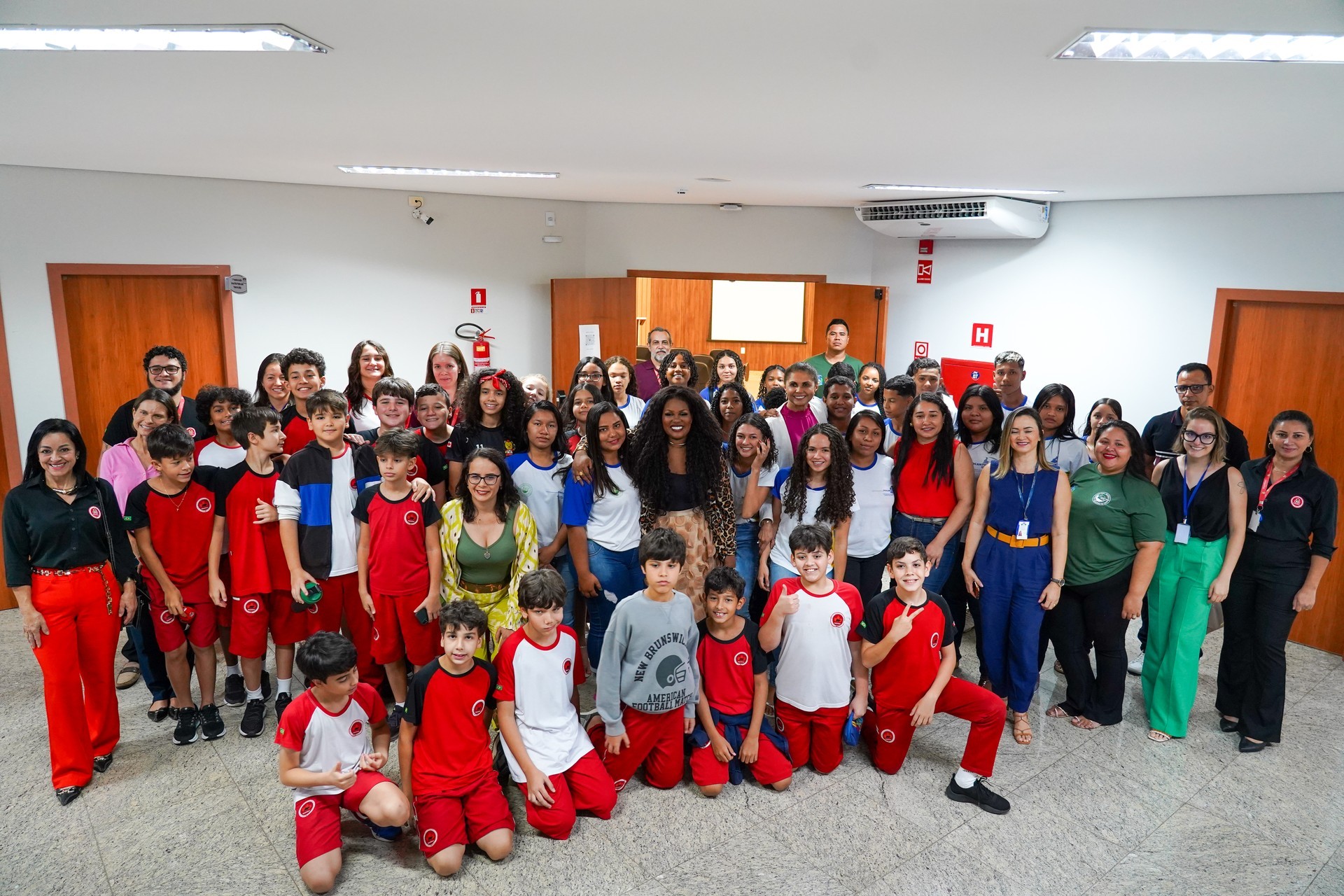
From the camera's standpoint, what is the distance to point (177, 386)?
445 cm

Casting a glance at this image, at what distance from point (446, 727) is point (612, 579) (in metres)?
1.07

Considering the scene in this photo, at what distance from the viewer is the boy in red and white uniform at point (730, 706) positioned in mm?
3371

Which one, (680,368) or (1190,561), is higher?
(680,368)

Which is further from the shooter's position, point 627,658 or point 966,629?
point 966,629

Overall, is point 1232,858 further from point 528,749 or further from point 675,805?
point 528,749

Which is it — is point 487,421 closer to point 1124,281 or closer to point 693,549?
point 693,549

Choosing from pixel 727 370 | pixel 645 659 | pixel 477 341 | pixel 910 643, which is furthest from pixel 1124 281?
pixel 477 341

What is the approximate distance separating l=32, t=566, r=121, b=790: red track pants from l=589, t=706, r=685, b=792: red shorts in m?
2.02

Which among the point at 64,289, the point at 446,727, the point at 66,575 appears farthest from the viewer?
the point at 64,289

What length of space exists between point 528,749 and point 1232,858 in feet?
8.64

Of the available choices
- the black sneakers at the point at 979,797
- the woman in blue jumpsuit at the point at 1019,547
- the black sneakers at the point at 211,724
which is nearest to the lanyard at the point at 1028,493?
the woman in blue jumpsuit at the point at 1019,547

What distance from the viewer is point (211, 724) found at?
3.77 m

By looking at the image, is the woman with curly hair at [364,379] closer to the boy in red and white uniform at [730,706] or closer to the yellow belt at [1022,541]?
the boy in red and white uniform at [730,706]

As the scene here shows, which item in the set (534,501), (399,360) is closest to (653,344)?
(399,360)
